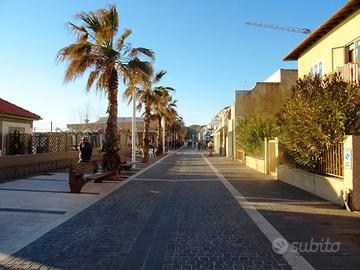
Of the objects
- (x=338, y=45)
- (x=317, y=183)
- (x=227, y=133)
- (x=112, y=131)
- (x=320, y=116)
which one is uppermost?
(x=338, y=45)

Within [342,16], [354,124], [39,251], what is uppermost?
[342,16]

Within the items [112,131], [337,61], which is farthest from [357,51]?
[112,131]

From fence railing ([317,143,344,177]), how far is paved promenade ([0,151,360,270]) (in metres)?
0.97

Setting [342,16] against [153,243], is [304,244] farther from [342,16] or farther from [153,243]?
[342,16]

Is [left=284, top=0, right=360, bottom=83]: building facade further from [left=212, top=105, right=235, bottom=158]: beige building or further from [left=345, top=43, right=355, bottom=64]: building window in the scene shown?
[left=212, top=105, right=235, bottom=158]: beige building

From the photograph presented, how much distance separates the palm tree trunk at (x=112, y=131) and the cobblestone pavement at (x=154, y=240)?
6388mm

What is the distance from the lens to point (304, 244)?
23.4ft

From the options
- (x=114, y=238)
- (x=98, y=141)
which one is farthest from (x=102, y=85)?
(x=98, y=141)

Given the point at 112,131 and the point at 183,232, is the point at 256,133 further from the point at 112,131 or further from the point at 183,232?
the point at 183,232

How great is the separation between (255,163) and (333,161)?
12.8 meters

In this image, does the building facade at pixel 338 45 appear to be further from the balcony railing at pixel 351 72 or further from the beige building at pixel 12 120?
the beige building at pixel 12 120

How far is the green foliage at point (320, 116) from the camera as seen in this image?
12273mm

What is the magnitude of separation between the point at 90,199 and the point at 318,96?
7.25 metres

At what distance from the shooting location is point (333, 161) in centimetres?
1248
